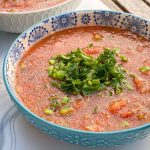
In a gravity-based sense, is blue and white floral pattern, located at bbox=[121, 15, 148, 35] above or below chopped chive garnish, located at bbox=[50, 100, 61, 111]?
above

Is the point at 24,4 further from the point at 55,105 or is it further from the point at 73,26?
the point at 55,105

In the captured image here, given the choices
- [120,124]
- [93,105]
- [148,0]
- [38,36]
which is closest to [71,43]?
[38,36]

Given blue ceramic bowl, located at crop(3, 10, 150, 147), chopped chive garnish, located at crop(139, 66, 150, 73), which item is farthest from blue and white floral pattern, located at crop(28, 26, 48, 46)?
chopped chive garnish, located at crop(139, 66, 150, 73)

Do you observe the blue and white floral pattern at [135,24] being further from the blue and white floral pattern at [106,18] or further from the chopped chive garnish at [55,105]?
the chopped chive garnish at [55,105]

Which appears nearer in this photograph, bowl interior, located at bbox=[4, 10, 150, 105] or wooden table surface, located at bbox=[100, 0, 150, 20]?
bowl interior, located at bbox=[4, 10, 150, 105]

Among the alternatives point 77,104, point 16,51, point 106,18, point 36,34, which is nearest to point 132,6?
point 106,18

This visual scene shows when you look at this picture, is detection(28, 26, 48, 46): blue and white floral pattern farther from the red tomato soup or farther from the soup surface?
the soup surface
